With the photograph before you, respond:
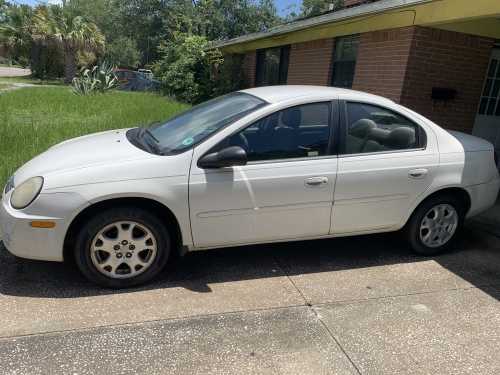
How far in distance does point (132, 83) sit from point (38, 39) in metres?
9.49

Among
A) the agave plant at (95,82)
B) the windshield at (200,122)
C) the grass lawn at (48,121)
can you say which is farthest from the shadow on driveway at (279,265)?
the agave plant at (95,82)

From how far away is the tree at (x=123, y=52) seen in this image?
160ft

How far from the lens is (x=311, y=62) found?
10.6 meters

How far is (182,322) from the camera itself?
9.75ft

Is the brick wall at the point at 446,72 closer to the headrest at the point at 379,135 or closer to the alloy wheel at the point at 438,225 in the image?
the alloy wheel at the point at 438,225

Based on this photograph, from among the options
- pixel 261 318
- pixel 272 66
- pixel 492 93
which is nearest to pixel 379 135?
pixel 261 318

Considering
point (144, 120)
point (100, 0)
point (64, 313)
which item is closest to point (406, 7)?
point (64, 313)

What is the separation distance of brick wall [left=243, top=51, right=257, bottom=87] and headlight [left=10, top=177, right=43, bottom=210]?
43.7ft

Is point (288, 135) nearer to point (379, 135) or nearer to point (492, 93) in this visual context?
point (379, 135)

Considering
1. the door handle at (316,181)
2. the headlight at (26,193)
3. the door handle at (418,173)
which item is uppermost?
the door handle at (418,173)

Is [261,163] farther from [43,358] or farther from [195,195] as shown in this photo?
[43,358]

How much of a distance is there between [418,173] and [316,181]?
1.04 metres

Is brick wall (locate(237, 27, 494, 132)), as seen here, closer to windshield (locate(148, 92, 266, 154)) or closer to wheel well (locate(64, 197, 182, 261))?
windshield (locate(148, 92, 266, 154))

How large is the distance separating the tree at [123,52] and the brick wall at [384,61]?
44.8 meters
